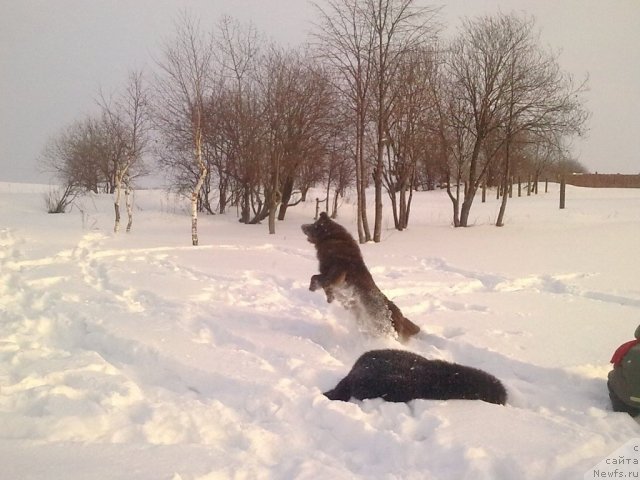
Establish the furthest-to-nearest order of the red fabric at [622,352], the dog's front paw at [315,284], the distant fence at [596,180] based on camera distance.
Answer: the distant fence at [596,180]
the dog's front paw at [315,284]
the red fabric at [622,352]

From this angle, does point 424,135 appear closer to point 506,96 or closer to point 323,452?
point 506,96

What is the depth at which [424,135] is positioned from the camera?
21.1 metres

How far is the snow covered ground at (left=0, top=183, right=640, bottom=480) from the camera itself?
3.12m

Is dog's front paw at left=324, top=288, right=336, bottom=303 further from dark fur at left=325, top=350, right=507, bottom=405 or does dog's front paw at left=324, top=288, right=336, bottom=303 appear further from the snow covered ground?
dark fur at left=325, top=350, right=507, bottom=405

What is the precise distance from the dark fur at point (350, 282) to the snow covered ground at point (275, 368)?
333mm

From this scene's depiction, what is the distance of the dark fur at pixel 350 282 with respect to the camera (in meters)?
6.36

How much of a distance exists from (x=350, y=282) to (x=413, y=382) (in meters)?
2.62

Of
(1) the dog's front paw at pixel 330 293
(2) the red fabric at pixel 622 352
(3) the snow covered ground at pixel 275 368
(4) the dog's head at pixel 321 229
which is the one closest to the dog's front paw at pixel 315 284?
(1) the dog's front paw at pixel 330 293

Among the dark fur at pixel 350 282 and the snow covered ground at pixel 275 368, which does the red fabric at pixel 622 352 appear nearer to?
the snow covered ground at pixel 275 368

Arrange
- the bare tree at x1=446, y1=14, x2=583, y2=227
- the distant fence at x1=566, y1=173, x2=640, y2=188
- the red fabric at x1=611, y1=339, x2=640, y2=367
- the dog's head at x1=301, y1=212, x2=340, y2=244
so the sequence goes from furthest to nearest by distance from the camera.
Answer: the distant fence at x1=566, y1=173, x2=640, y2=188 → the bare tree at x1=446, y1=14, x2=583, y2=227 → the dog's head at x1=301, y1=212, x2=340, y2=244 → the red fabric at x1=611, y1=339, x2=640, y2=367

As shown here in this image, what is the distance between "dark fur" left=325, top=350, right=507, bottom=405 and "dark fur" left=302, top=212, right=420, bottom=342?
76.5 inches

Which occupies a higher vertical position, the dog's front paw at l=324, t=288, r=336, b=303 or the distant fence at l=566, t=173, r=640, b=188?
the distant fence at l=566, t=173, r=640, b=188

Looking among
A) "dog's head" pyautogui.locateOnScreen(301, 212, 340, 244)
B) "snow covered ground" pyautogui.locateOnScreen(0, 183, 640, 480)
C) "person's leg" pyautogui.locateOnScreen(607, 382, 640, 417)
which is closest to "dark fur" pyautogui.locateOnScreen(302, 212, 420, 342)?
"dog's head" pyautogui.locateOnScreen(301, 212, 340, 244)

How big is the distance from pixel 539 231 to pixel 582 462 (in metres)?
19.5
